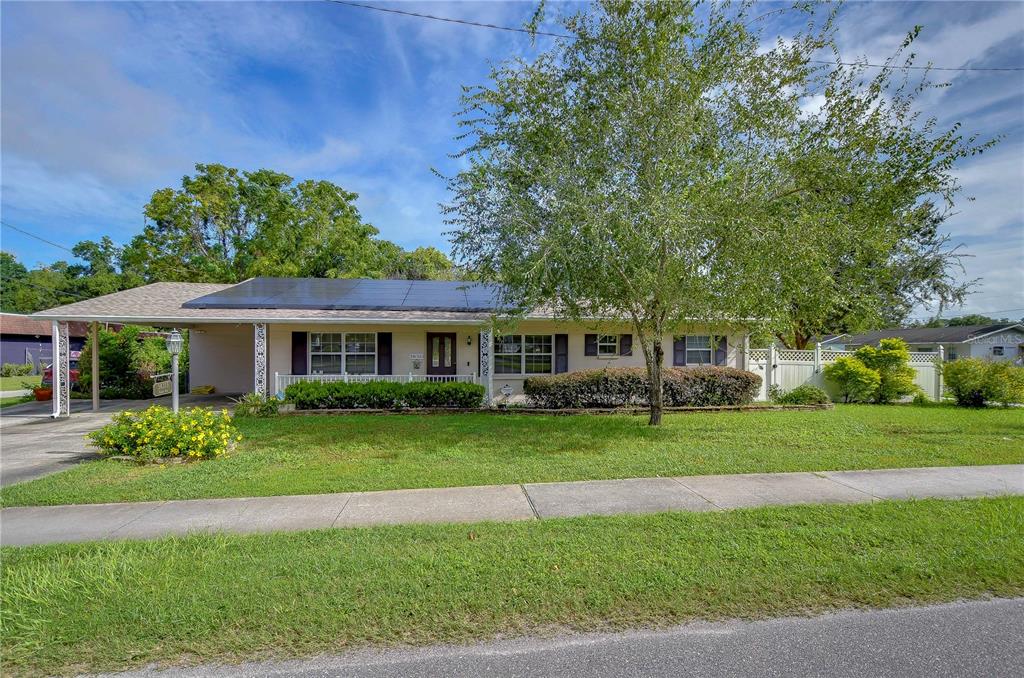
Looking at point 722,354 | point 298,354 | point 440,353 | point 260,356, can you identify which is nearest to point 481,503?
point 440,353

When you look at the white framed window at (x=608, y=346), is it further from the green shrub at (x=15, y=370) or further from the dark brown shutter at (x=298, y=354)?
the green shrub at (x=15, y=370)

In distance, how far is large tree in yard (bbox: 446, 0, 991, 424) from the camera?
805cm

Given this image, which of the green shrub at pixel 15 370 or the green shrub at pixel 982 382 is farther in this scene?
the green shrub at pixel 15 370

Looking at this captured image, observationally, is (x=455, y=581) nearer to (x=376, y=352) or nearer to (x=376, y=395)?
(x=376, y=395)

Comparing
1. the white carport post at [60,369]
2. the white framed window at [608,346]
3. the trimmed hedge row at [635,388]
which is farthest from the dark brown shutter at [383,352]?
the white carport post at [60,369]

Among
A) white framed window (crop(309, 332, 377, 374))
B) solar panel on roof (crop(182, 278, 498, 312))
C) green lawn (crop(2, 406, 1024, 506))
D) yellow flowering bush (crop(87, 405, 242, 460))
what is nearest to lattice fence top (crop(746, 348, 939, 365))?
green lawn (crop(2, 406, 1024, 506))

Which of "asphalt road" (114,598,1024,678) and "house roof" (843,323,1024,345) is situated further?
"house roof" (843,323,1024,345)

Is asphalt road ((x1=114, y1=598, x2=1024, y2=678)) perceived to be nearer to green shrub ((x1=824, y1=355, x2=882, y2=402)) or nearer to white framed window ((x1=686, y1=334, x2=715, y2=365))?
white framed window ((x1=686, y1=334, x2=715, y2=365))

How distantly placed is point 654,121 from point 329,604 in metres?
8.71

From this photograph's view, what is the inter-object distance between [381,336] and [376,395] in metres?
2.60

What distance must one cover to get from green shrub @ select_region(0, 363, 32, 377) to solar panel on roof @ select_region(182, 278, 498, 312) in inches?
940

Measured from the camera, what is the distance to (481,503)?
5.57 metres

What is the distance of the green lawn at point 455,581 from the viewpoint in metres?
3.04

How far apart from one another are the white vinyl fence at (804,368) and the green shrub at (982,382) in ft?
3.52
